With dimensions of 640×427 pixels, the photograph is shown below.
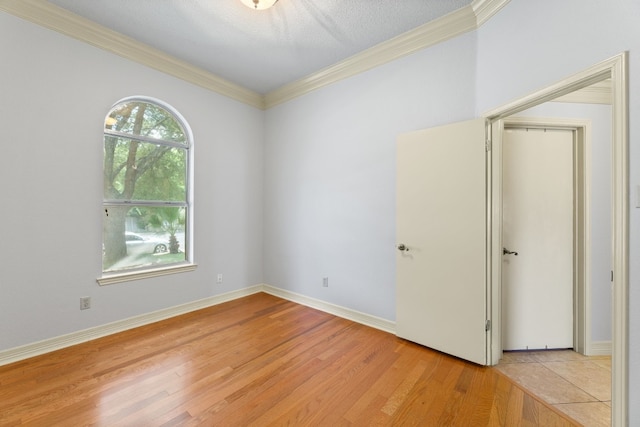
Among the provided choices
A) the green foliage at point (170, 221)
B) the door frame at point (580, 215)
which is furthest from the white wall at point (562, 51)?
the green foliage at point (170, 221)

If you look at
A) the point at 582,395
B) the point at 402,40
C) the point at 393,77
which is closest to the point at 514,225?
the point at 582,395

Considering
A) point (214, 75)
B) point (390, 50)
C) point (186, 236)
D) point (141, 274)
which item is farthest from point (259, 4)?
point (141, 274)

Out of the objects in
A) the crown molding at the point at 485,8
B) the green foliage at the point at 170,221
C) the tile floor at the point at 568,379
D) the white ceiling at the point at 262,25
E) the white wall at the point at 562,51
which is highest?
the white ceiling at the point at 262,25

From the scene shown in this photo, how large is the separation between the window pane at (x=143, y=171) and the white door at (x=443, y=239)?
2659 millimetres

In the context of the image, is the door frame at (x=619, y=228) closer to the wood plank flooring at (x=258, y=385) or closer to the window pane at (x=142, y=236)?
the wood plank flooring at (x=258, y=385)

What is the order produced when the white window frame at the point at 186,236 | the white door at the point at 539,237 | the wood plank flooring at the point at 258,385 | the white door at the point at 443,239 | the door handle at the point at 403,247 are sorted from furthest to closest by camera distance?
1. the white window frame at the point at 186,236
2. the door handle at the point at 403,247
3. the white door at the point at 539,237
4. the white door at the point at 443,239
5. the wood plank flooring at the point at 258,385

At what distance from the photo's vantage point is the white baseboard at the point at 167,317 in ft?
7.09

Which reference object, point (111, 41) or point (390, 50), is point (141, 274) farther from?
point (390, 50)

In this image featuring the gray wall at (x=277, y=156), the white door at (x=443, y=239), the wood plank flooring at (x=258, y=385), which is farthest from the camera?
the white door at (x=443, y=239)

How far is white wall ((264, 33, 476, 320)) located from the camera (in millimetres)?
2475

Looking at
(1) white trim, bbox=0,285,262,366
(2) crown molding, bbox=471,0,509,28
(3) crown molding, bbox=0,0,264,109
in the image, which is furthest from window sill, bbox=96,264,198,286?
(2) crown molding, bbox=471,0,509,28

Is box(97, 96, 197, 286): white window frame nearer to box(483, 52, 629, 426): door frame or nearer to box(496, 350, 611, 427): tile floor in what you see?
box(496, 350, 611, 427): tile floor

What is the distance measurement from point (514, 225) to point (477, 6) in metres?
1.92

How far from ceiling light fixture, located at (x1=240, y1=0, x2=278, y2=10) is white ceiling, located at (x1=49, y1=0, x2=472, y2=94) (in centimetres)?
15
